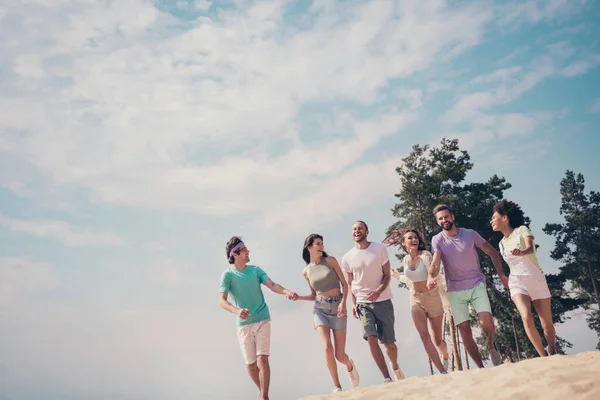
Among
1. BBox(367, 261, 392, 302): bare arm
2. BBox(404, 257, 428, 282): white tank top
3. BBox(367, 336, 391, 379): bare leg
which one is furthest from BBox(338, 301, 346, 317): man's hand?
BBox(404, 257, 428, 282): white tank top

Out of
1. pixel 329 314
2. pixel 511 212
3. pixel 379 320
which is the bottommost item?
pixel 379 320

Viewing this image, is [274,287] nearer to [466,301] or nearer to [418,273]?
[418,273]

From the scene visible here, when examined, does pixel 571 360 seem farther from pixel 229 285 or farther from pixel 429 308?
pixel 229 285

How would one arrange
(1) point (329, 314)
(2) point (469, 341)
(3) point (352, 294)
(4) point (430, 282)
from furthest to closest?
(3) point (352, 294), (1) point (329, 314), (4) point (430, 282), (2) point (469, 341)

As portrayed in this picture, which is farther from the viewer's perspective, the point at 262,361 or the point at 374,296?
the point at 374,296

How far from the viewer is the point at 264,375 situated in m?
7.70

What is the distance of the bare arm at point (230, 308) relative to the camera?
7656mm

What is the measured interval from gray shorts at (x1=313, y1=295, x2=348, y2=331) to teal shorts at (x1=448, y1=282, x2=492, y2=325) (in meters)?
1.63

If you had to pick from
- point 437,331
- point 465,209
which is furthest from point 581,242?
point 437,331

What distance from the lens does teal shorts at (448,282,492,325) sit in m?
7.59

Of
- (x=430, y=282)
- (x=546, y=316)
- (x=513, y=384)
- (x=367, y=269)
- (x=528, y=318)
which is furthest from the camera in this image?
(x=367, y=269)

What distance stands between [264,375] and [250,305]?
1.04 metres

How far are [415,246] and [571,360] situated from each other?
3002 mm

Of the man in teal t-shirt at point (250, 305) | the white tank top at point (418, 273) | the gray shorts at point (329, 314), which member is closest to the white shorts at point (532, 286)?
the white tank top at point (418, 273)
